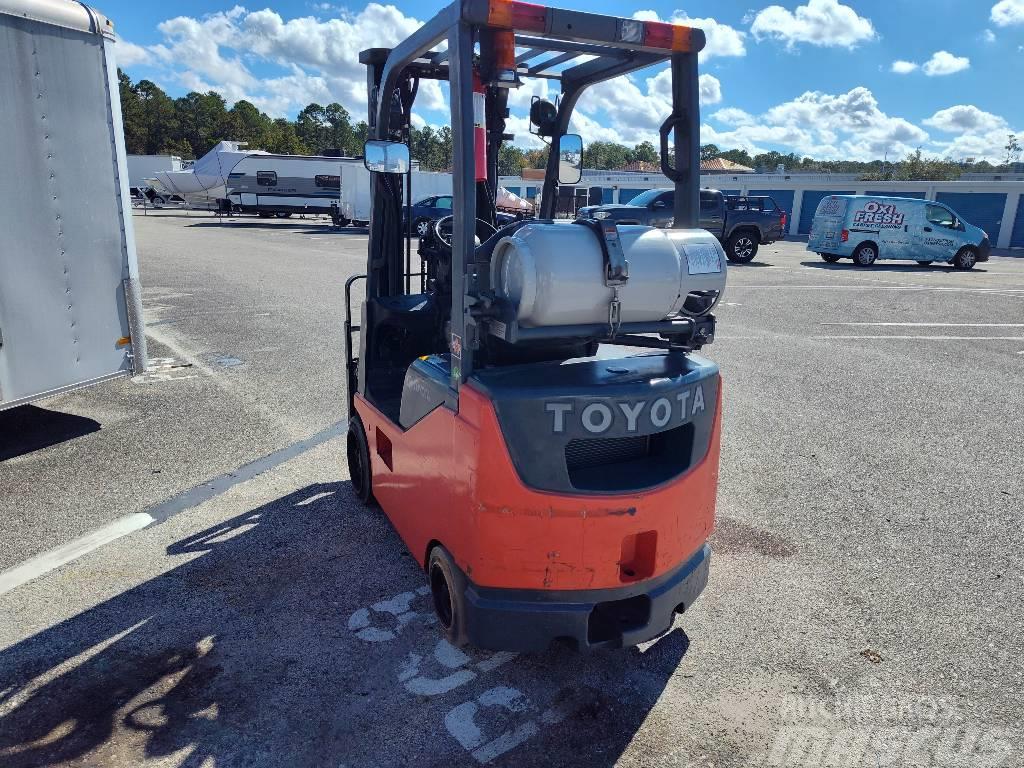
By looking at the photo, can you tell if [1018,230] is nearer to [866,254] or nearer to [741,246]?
[866,254]

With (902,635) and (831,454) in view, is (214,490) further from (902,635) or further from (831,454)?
(831,454)

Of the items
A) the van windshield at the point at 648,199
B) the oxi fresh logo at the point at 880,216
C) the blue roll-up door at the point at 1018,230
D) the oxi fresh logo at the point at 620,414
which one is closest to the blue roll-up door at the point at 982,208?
the blue roll-up door at the point at 1018,230

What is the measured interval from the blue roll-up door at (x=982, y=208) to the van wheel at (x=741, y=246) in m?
15.6

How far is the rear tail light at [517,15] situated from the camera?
266 cm

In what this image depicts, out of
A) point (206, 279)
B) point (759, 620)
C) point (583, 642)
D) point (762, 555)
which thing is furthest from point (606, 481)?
point (206, 279)

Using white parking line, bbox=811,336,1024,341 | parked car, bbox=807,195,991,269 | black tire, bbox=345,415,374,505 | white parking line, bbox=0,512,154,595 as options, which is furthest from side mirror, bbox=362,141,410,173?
parked car, bbox=807,195,991,269

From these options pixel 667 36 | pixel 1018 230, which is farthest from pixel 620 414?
pixel 1018 230

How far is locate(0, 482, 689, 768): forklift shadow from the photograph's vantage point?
268 cm

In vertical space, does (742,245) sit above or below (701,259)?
below

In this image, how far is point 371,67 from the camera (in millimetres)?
4156

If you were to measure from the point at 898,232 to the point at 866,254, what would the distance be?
98 cm

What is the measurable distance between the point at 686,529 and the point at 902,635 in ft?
4.33

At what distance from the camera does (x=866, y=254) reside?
19.8 m

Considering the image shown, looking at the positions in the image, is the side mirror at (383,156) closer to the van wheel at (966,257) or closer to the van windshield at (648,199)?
the van windshield at (648,199)
